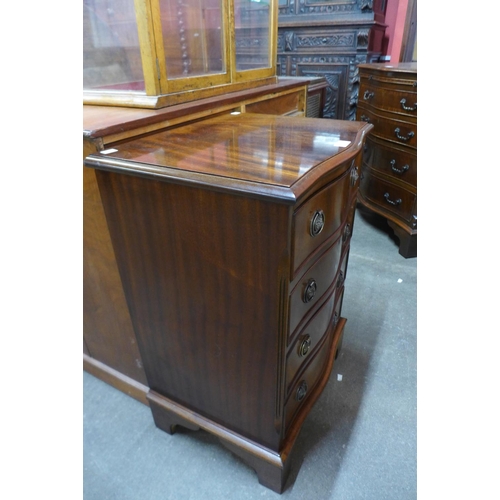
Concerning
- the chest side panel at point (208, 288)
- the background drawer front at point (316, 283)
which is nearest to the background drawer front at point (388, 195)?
the background drawer front at point (316, 283)

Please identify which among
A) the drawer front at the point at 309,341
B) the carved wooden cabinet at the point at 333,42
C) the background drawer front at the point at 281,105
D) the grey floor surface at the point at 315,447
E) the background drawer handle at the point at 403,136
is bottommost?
A: the grey floor surface at the point at 315,447

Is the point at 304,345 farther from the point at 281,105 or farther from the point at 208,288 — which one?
the point at 281,105

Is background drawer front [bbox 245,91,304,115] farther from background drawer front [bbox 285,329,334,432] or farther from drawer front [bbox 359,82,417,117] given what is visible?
background drawer front [bbox 285,329,334,432]

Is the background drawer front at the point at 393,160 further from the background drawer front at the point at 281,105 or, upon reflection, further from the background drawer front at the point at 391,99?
the background drawer front at the point at 281,105

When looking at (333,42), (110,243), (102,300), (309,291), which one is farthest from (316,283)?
(333,42)

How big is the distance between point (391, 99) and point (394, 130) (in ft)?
0.50

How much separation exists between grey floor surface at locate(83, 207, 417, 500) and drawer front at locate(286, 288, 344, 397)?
13.5 inches

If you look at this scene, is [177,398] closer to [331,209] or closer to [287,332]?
[287,332]

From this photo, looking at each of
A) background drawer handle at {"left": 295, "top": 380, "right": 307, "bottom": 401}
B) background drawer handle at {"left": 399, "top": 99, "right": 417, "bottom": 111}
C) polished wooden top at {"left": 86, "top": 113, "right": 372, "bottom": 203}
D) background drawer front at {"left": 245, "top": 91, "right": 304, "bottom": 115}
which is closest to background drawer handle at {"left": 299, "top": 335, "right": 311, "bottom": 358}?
background drawer handle at {"left": 295, "top": 380, "right": 307, "bottom": 401}

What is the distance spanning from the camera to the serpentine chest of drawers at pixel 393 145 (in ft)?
5.83

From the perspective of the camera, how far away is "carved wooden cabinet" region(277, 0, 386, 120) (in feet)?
8.44

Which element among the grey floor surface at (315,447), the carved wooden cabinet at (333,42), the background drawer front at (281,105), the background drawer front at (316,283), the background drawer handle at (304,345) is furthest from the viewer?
the carved wooden cabinet at (333,42)

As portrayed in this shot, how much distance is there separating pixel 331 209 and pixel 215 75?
647 mm

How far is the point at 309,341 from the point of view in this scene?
89 centimetres
